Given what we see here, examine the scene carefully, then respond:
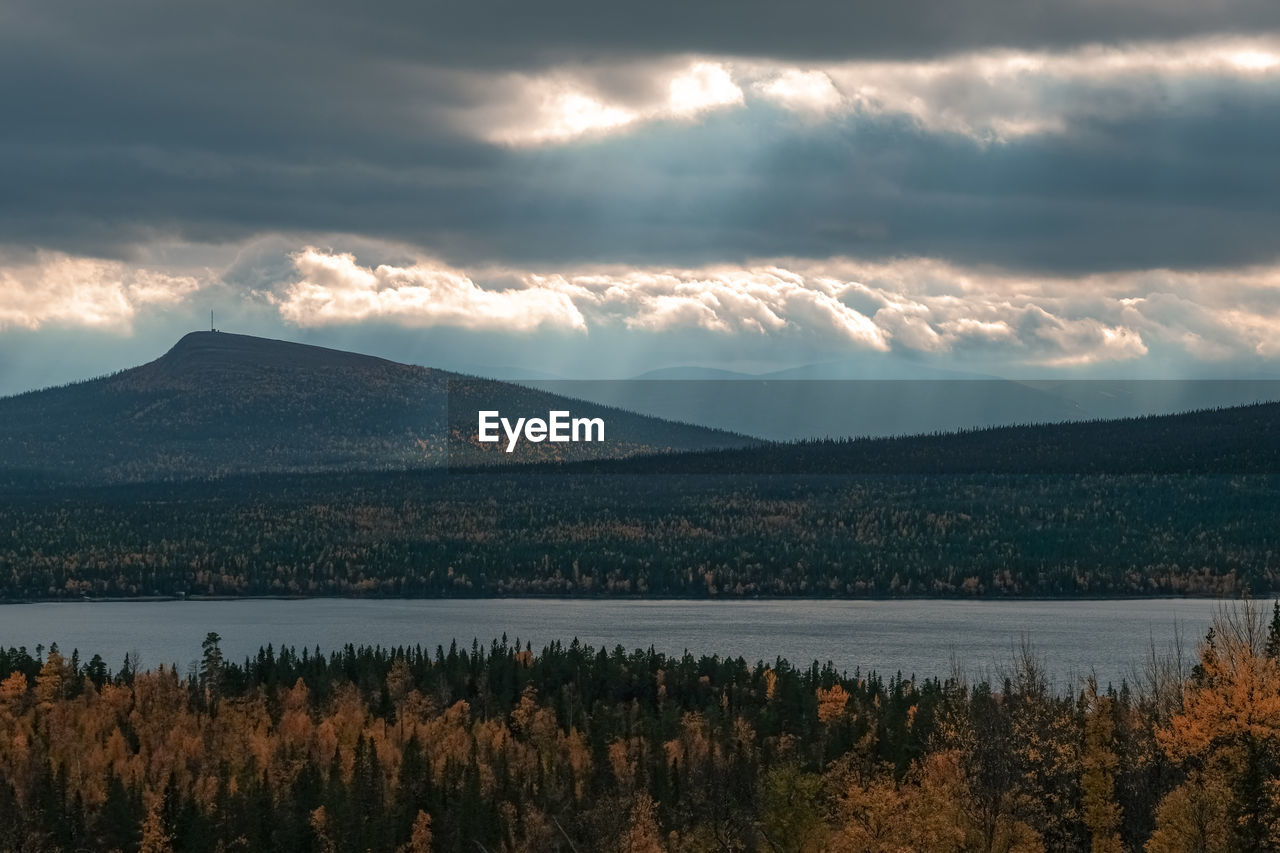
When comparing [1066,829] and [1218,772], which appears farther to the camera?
[1066,829]

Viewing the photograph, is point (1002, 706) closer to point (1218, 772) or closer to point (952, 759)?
point (952, 759)

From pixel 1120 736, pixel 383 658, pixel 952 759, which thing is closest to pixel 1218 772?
pixel 1120 736

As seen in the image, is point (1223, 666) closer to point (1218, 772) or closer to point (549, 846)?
point (1218, 772)

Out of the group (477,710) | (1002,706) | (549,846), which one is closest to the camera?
(549,846)

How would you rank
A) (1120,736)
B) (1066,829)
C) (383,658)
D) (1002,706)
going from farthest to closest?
(383,658) → (1002,706) → (1120,736) → (1066,829)

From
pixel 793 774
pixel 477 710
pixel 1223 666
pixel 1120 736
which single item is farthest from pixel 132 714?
pixel 1223 666

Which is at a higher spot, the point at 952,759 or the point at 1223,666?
the point at 1223,666
